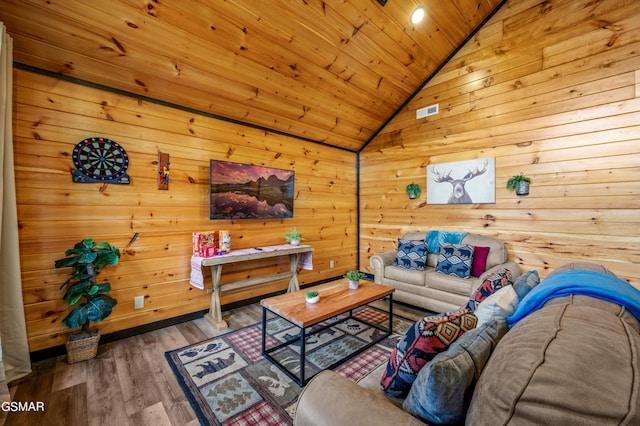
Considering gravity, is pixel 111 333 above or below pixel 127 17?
below

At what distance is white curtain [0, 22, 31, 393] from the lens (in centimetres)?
194

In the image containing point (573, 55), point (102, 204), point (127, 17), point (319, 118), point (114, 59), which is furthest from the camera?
point (319, 118)

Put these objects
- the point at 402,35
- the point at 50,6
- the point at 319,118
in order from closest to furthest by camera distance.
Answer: the point at 50,6 → the point at 402,35 → the point at 319,118

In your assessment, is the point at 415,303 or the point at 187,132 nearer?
the point at 187,132

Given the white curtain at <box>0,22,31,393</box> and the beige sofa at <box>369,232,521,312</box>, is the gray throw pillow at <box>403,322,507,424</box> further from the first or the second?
the white curtain at <box>0,22,31,393</box>

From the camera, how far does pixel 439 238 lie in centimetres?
375

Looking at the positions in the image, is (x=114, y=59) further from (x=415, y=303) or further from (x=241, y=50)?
(x=415, y=303)

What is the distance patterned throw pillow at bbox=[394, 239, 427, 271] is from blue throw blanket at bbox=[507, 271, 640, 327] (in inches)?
86.5

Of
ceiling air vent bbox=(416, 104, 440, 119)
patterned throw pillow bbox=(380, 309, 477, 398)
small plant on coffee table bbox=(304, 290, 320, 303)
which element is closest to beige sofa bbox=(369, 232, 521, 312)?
small plant on coffee table bbox=(304, 290, 320, 303)

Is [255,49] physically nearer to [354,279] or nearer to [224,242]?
[224,242]

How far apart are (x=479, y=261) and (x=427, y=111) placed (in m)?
2.34

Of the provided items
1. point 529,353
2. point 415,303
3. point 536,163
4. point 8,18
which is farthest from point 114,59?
point 536,163

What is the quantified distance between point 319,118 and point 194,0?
2.07 m

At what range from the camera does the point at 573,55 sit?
297 centimetres
